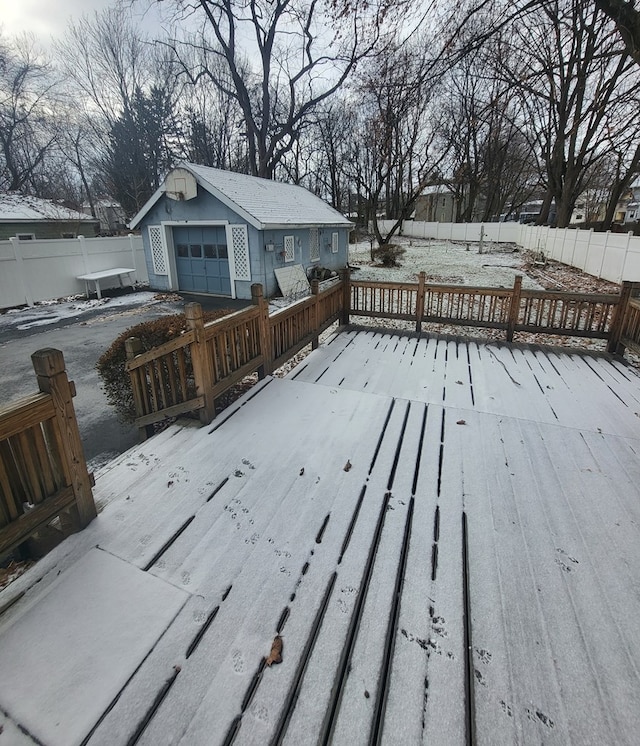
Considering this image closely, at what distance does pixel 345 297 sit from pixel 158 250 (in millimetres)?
8245

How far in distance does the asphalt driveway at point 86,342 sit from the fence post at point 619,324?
20.8ft

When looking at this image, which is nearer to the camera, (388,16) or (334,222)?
(388,16)

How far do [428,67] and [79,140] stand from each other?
3049 centimetres

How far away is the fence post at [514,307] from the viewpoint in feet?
18.9

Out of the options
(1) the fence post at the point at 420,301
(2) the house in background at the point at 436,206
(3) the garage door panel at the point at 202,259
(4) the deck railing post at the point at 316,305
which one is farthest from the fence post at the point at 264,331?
(2) the house in background at the point at 436,206

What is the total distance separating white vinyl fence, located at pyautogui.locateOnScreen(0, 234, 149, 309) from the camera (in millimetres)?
9820

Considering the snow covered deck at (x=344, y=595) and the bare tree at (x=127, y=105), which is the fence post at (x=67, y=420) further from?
the bare tree at (x=127, y=105)

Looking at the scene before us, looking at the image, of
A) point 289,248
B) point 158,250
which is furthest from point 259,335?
point 158,250

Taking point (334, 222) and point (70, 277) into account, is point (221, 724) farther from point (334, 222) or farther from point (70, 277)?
point (334, 222)

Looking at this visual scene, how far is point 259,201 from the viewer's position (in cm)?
1164

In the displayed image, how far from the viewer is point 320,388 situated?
4.20 meters

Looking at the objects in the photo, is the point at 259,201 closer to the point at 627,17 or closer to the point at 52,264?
the point at 52,264

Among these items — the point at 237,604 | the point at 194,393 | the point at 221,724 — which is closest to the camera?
the point at 221,724

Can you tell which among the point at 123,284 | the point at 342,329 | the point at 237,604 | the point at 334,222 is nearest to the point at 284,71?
the point at 334,222
